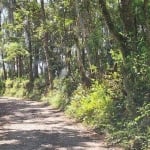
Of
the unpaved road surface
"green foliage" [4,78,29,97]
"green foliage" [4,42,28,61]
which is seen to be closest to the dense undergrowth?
the unpaved road surface

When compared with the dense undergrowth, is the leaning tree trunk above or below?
above

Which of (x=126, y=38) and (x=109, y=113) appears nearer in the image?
(x=126, y=38)

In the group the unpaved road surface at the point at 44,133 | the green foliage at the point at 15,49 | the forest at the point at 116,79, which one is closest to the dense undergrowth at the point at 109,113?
the forest at the point at 116,79

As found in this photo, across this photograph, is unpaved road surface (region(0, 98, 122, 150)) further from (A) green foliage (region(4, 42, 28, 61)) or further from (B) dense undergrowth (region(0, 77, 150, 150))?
(A) green foliage (region(4, 42, 28, 61))

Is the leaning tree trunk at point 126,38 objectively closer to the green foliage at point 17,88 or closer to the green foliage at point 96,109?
the green foliage at point 96,109

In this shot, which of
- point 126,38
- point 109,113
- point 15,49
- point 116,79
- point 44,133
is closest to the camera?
point 126,38

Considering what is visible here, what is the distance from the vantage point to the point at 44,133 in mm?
15508

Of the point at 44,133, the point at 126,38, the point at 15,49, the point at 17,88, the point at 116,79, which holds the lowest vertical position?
the point at 44,133

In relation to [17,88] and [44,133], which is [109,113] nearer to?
[44,133]

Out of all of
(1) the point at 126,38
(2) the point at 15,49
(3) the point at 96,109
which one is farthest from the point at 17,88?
(1) the point at 126,38

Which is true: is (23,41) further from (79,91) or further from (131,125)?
(131,125)

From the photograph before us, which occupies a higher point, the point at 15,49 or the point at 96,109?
the point at 15,49

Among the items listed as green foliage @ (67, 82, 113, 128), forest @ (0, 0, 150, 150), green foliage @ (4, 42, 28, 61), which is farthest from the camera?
green foliage @ (4, 42, 28, 61)

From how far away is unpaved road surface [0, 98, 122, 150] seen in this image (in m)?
13.0
